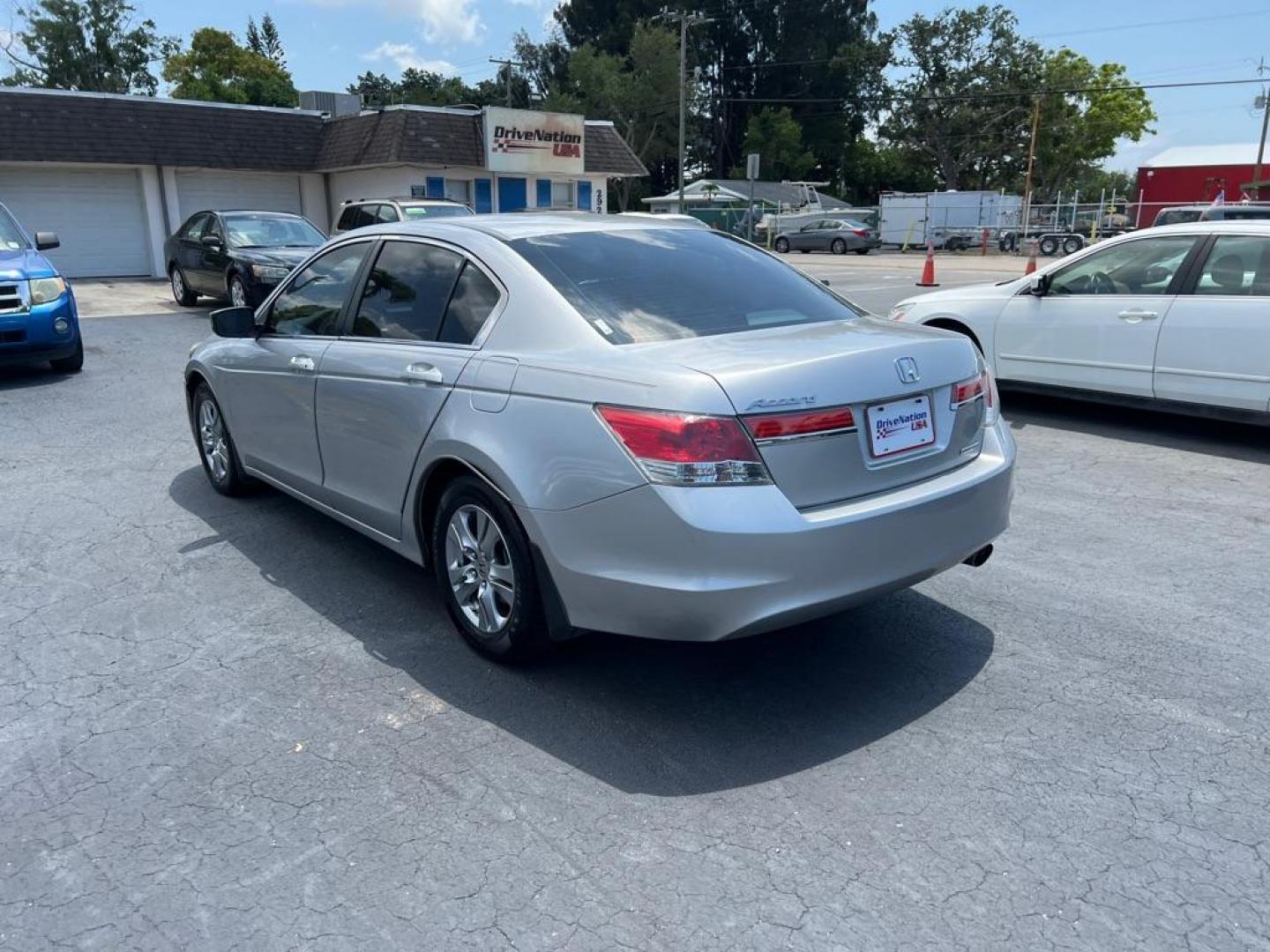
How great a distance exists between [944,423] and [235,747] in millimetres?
2709

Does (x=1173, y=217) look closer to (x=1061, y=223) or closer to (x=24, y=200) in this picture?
(x=24, y=200)

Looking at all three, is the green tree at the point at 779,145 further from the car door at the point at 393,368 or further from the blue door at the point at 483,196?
the car door at the point at 393,368

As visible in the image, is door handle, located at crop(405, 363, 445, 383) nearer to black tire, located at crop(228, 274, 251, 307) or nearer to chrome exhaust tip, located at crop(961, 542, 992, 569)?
chrome exhaust tip, located at crop(961, 542, 992, 569)

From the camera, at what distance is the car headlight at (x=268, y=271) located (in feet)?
45.3

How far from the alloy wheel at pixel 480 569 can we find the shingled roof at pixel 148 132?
23845 millimetres

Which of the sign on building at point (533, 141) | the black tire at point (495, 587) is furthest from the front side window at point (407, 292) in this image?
the sign on building at point (533, 141)

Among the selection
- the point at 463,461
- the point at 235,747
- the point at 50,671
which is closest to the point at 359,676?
the point at 235,747

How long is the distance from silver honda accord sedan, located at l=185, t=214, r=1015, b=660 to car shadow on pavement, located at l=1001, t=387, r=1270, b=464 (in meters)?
4.21

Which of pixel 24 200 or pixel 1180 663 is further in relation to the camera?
pixel 24 200

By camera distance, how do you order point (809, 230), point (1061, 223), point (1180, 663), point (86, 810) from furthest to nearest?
point (1061, 223), point (809, 230), point (1180, 663), point (86, 810)

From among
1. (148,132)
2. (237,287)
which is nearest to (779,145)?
(148,132)

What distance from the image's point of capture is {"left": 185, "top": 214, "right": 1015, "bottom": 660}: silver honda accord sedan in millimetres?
3064

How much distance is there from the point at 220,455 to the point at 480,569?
288 centimetres

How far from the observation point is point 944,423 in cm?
359
